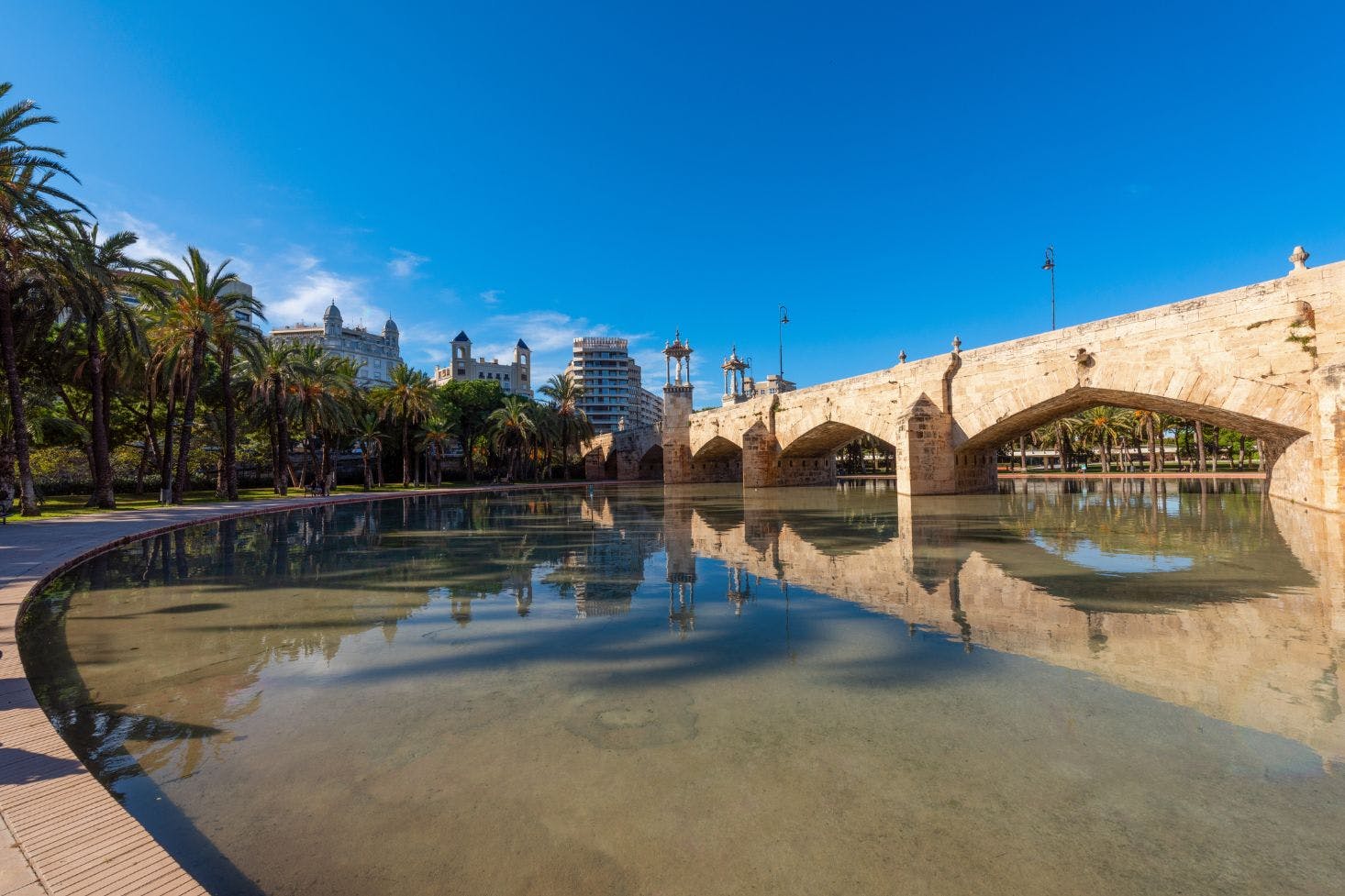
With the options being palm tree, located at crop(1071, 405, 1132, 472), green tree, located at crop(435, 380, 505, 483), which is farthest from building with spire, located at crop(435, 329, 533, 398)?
palm tree, located at crop(1071, 405, 1132, 472)

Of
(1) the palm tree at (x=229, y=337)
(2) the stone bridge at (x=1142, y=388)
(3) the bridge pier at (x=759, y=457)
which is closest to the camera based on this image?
(2) the stone bridge at (x=1142, y=388)

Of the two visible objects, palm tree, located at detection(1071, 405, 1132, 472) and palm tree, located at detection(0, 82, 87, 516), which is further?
palm tree, located at detection(1071, 405, 1132, 472)

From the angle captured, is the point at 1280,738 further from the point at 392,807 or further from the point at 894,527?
the point at 894,527

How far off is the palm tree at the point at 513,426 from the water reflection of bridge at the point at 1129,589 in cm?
3288

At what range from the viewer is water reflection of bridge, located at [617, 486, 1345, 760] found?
13.5 feet

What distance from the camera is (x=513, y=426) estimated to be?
154 ft

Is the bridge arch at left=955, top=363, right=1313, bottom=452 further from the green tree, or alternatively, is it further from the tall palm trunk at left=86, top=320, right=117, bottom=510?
the green tree

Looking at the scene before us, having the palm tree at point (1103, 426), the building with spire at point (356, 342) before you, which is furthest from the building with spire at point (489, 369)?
the palm tree at point (1103, 426)

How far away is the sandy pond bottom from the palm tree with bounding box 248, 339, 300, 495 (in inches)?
960

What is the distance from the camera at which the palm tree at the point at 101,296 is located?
18.3 metres

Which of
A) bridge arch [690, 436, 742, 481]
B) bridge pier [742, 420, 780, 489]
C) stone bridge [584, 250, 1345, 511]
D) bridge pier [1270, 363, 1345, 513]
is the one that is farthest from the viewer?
bridge arch [690, 436, 742, 481]

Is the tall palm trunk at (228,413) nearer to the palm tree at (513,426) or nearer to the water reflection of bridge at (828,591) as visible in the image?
the water reflection of bridge at (828,591)

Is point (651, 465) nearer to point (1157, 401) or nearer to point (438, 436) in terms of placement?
point (438, 436)

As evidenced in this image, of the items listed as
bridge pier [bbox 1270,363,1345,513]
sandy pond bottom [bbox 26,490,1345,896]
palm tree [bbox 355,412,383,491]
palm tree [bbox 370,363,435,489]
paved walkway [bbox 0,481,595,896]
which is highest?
palm tree [bbox 370,363,435,489]
